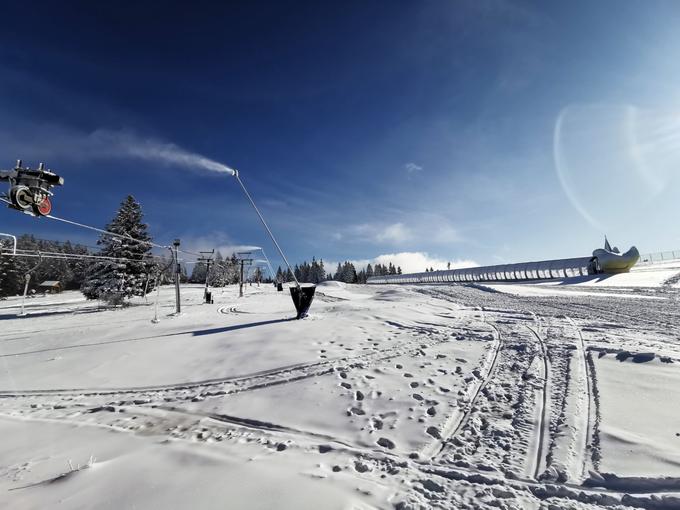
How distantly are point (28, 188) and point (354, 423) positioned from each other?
24.7 ft

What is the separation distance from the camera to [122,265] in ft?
86.1

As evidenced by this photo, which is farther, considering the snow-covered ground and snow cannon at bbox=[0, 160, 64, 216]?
snow cannon at bbox=[0, 160, 64, 216]

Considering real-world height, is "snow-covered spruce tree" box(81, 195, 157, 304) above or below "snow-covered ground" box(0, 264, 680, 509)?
above

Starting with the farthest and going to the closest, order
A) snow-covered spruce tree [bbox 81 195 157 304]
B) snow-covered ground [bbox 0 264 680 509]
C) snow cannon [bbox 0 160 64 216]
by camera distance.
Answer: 1. snow-covered spruce tree [bbox 81 195 157 304]
2. snow cannon [bbox 0 160 64 216]
3. snow-covered ground [bbox 0 264 680 509]

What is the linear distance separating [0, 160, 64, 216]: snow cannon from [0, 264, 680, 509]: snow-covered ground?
11.7 ft

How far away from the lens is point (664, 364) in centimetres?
513

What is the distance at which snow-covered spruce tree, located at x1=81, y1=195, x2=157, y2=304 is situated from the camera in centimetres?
2572

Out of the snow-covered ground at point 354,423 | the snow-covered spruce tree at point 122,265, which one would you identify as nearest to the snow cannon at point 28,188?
the snow-covered ground at point 354,423

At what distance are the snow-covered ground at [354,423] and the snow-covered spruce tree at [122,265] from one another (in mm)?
20618

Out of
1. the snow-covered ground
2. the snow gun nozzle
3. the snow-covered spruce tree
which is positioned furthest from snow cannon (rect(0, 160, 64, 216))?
the snow-covered spruce tree

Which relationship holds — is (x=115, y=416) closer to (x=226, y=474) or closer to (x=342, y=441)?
(x=226, y=474)

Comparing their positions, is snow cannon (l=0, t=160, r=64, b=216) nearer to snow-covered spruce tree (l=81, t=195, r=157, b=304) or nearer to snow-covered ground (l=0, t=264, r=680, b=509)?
snow-covered ground (l=0, t=264, r=680, b=509)

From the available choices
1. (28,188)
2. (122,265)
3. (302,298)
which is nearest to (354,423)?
(302,298)

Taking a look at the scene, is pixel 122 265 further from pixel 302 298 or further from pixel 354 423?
pixel 354 423
